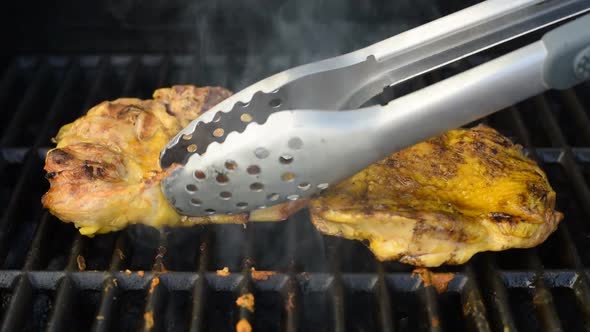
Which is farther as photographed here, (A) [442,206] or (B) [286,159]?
(A) [442,206]

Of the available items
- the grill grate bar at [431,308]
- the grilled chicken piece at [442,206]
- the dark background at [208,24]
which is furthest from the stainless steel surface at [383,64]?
the dark background at [208,24]

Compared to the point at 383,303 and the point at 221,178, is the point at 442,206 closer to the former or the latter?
the point at 383,303

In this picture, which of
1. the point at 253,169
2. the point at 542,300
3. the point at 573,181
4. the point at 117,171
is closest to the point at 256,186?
the point at 253,169

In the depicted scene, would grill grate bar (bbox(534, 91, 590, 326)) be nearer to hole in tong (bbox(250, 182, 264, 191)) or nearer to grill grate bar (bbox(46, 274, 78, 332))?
hole in tong (bbox(250, 182, 264, 191))

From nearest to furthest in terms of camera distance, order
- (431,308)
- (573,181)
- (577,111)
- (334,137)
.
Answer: (334,137)
(431,308)
(573,181)
(577,111)

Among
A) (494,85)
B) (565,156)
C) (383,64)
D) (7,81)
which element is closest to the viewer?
(494,85)

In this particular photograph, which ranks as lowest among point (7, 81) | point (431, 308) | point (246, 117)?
point (431, 308)

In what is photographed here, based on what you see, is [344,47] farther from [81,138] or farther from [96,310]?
[96,310]

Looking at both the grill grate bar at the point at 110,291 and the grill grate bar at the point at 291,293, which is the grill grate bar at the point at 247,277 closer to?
the grill grate bar at the point at 291,293
